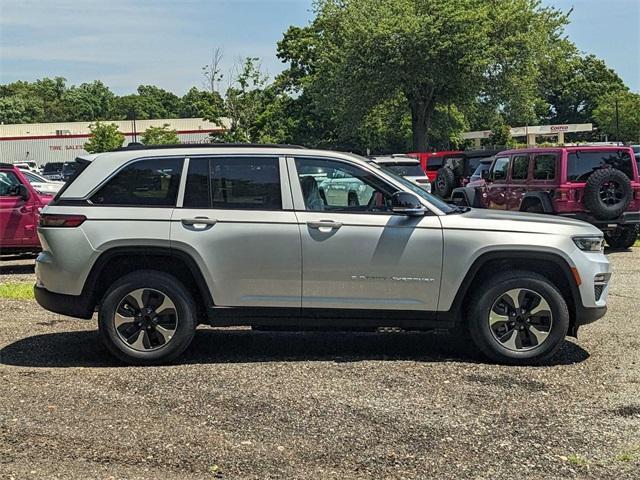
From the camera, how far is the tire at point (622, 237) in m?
14.3

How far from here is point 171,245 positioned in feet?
19.9

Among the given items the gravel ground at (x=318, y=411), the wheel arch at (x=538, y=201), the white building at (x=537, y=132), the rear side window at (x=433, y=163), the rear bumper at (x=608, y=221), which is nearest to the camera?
the gravel ground at (x=318, y=411)

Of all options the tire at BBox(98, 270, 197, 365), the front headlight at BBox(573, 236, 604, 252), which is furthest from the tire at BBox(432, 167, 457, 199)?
the tire at BBox(98, 270, 197, 365)

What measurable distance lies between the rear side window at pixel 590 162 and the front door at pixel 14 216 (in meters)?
9.11

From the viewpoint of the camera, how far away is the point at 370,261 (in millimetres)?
6051

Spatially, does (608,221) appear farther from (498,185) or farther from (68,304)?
(68,304)

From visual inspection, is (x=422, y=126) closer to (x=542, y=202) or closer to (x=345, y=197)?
(x=542, y=202)

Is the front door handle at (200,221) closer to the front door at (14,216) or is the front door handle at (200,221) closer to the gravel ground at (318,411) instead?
the gravel ground at (318,411)

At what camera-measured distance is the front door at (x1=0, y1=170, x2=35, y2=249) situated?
1187 centimetres

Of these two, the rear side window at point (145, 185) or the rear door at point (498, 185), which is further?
the rear door at point (498, 185)

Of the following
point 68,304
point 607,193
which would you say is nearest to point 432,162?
point 607,193

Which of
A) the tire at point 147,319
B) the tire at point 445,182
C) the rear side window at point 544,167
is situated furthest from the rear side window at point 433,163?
the tire at point 147,319

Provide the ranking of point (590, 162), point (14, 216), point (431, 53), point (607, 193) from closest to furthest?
point (14, 216), point (607, 193), point (590, 162), point (431, 53)

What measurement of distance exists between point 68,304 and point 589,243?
14.2ft
